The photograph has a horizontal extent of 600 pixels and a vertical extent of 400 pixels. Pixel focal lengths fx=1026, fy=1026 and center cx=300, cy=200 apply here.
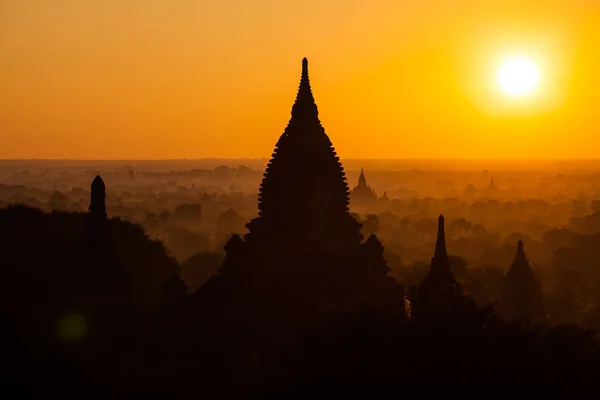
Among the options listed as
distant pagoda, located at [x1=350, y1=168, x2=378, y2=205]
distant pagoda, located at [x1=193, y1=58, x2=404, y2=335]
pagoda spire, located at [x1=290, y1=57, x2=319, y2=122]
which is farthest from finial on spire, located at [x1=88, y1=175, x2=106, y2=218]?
distant pagoda, located at [x1=350, y1=168, x2=378, y2=205]

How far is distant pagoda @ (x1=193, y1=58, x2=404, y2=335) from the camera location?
3416cm

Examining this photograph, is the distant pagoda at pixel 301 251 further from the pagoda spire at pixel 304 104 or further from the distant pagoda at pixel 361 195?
the distant pagoda at pixel 361 195

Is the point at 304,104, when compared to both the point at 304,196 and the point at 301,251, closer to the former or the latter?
the point at 304,196

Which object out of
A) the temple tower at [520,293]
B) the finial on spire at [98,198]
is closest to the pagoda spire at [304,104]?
the finial on spire at [98,198]

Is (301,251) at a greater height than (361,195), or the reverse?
(301,251)

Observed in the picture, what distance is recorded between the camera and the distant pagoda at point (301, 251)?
3416 centimetres

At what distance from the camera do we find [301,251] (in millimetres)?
35562

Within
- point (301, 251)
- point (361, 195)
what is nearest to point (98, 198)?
point (301, 251)

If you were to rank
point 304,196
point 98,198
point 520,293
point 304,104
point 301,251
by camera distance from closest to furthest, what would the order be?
point 301,251, point 304,196, point 304,104, point 98,198, point 520,293

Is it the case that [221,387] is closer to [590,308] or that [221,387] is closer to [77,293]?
[77,293]

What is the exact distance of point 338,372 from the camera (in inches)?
899

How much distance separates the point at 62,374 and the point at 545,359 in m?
11.4

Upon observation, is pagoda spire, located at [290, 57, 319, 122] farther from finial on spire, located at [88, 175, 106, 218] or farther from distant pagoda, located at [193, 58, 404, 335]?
finial on spire, located at [88, 175, 106, 218]

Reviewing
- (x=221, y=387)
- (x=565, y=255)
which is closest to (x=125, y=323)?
(x=221, y=387)
